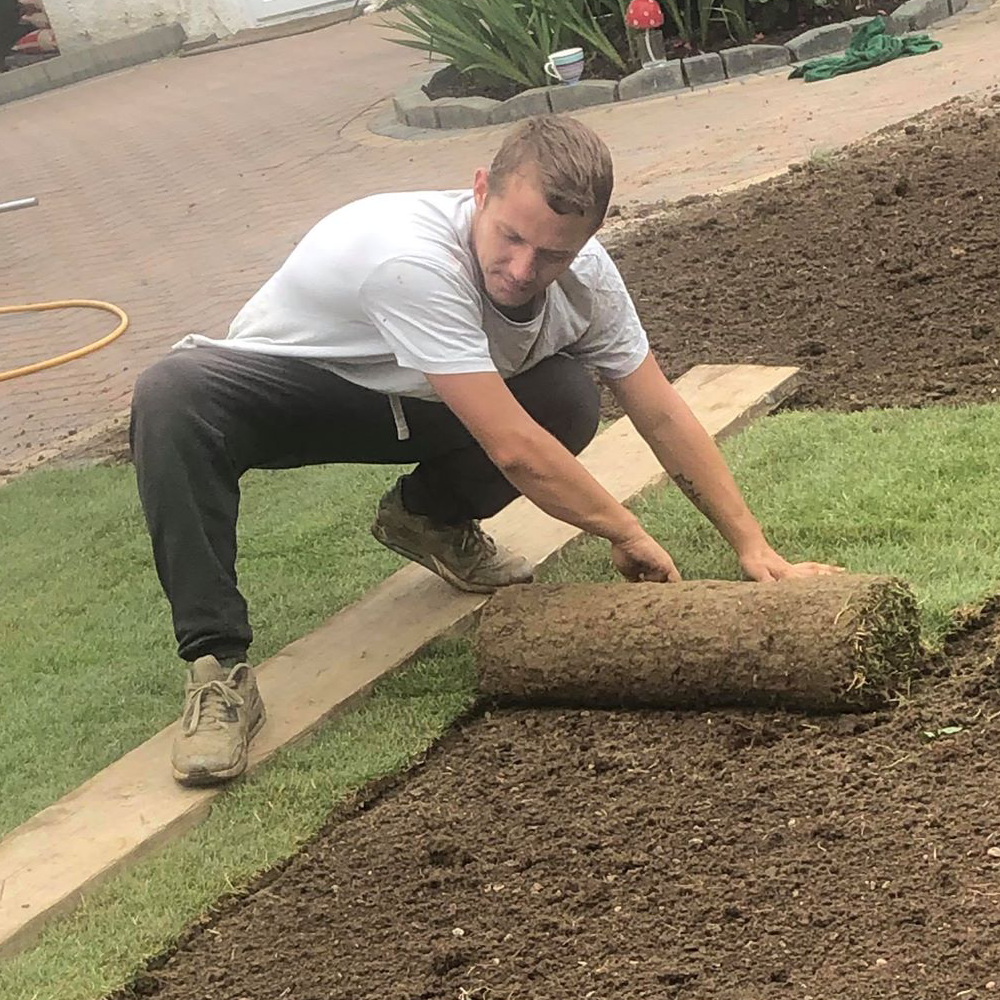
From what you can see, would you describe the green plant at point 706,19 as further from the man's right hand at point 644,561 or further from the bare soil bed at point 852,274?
the man's right hand at point 644,561

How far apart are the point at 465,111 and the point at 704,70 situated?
73.3 inches

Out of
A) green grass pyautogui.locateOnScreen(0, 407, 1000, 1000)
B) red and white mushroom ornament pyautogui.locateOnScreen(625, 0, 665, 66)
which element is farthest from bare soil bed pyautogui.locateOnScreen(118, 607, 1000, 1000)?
red and white mushroom ornament pyautogui.locateOnScreen(625, 0, 665, 66)

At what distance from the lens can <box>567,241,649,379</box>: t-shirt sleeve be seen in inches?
138

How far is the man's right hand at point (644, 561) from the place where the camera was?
3340 millimetres

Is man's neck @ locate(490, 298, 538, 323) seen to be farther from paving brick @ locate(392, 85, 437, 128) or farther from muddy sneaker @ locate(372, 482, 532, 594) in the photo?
paving brick @ locate(392, 85, 437, 128)

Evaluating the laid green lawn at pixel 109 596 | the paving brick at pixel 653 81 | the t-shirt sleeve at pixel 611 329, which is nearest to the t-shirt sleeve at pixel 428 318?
the t-shirt sleeve at pixel 611 329

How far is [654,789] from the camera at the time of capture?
297 centimetres

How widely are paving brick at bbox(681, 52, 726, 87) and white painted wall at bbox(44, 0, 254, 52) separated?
31.0ft

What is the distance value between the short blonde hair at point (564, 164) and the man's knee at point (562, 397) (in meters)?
0.65

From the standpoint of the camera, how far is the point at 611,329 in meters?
3.54

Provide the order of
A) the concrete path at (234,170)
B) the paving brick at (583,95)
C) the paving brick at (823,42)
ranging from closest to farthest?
1. the concrete path at (234,170)
2. the paving brick at (823,42)
3. the paving brick at (583,95)

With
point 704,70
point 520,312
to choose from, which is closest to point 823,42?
point 704,70

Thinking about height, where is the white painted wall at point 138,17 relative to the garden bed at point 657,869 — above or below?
above

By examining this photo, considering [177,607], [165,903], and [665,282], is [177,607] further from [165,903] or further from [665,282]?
[665,282]
